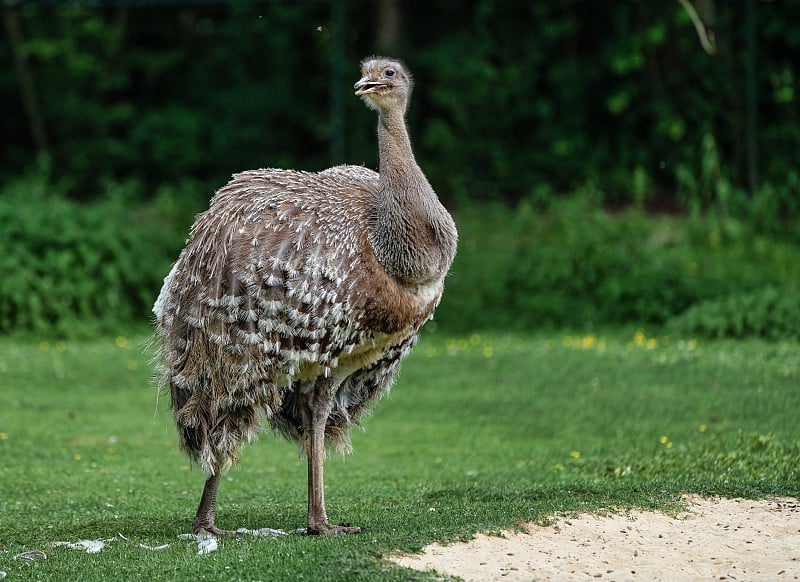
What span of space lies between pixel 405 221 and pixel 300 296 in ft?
2.26

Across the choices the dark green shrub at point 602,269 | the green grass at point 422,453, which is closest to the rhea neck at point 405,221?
the green grass at point 422,453

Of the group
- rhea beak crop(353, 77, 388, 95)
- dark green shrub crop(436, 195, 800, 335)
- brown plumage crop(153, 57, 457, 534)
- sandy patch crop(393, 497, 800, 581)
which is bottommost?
sandy patch crop(393, 497, 800, 581)

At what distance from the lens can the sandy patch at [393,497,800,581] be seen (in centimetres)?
578

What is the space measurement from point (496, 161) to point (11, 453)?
9.37 meters

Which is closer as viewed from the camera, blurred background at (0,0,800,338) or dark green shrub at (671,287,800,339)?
dark green shrub at (671,287,800,339)

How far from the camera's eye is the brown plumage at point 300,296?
21.0ft

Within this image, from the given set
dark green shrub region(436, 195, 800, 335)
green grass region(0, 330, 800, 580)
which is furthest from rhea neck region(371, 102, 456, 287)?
dark green shrub region(436, 195, 800, 335)

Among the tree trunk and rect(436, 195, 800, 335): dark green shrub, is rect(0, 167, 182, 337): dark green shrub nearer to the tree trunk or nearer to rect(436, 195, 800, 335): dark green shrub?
rect(436, 195, 800, 335): dark green shrub

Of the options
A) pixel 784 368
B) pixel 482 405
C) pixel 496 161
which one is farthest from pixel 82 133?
pixel 784 368

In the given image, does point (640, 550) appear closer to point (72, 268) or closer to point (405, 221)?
point (405, 221)

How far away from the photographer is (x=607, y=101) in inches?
675

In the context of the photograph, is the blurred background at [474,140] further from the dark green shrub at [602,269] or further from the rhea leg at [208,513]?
the rhea leg at [208,513]

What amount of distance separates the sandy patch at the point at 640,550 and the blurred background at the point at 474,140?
239 inches

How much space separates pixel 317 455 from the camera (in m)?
6.68
